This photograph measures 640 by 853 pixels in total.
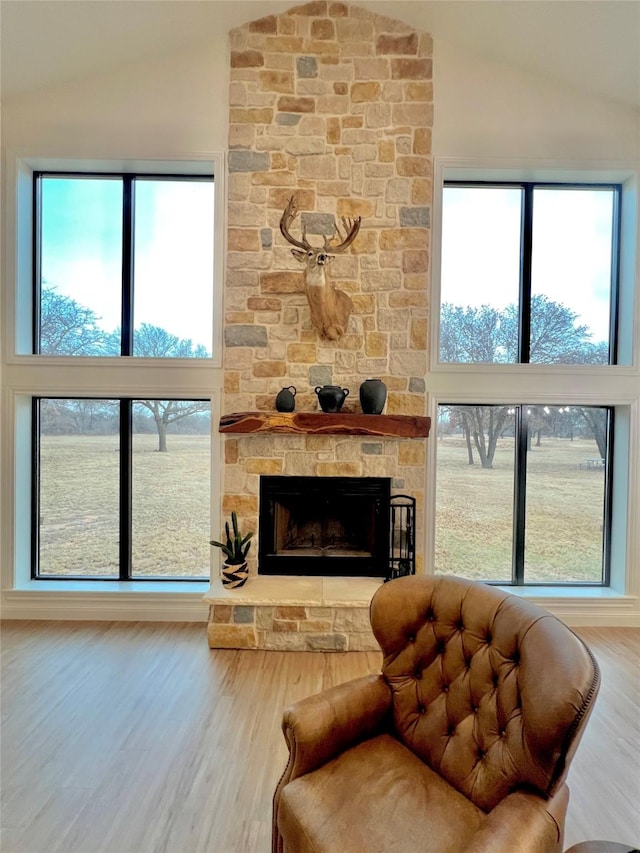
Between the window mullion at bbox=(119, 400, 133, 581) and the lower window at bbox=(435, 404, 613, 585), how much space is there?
259 cm

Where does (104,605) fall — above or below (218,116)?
below

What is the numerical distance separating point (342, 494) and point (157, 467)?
5.20ft

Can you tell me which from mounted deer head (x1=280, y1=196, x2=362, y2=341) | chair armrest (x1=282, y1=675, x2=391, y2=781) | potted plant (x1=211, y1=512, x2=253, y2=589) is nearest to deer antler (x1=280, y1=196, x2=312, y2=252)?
mounted deer head (x1=280, y1=196, x2=362, y2=341)

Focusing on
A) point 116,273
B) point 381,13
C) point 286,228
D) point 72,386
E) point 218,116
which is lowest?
point 72,386

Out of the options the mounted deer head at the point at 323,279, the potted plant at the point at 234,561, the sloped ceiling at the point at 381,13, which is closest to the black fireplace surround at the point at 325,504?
the potted plant at the point at 234,561

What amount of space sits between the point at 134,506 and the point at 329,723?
2.76 metres

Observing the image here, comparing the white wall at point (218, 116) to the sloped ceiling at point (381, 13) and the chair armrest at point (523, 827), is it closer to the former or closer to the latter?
the sloped ceiling at point (381, 13)

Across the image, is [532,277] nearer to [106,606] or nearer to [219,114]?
[219,114]

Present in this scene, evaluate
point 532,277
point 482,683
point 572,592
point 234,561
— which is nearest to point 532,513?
point 572,592

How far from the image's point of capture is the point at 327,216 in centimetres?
334

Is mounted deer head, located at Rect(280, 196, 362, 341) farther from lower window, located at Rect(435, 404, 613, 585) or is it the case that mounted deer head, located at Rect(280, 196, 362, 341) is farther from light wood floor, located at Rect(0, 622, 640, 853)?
light wood floor, located at Rect(0, 622, 640, 853)

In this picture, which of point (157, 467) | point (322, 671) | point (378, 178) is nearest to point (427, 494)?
point (322, 671)

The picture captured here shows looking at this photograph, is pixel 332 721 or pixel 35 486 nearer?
pixel 332 721

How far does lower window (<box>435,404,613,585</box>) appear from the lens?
3707 mm
